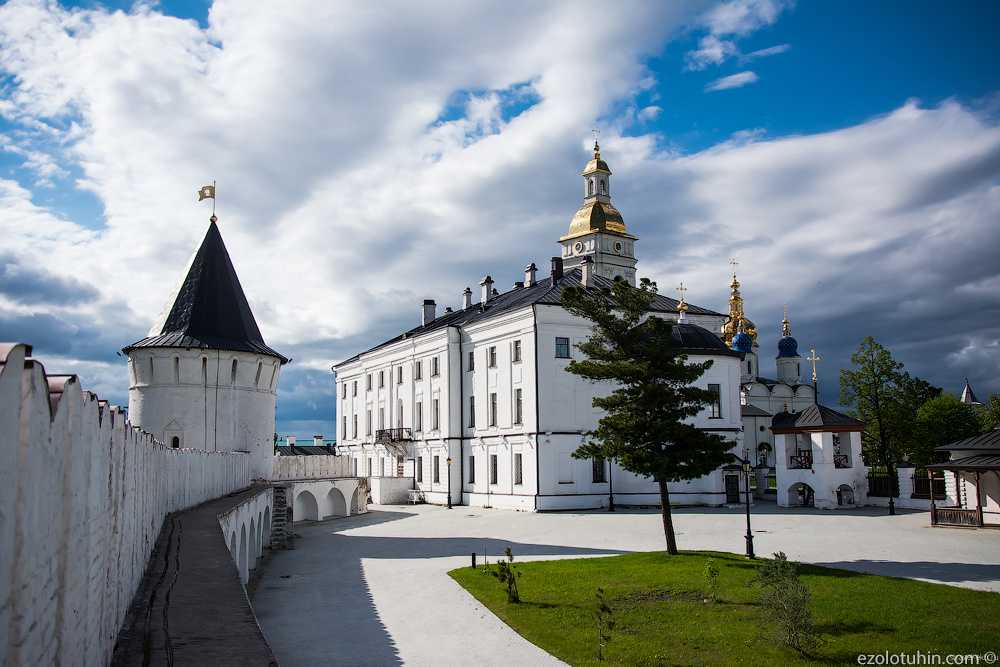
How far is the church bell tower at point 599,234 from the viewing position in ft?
239

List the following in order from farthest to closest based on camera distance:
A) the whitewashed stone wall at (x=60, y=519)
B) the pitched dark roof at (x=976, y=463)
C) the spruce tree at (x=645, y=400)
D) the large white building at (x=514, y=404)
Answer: the large white building at (x=514, y=404) → the pitched dark roof at (x=976, y=463) → the spruce tree at (x=645, y=400) → the whitewashed stone wall at (x=60, y=519)

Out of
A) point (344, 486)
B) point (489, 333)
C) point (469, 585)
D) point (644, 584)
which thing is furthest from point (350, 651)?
point (489, 333)

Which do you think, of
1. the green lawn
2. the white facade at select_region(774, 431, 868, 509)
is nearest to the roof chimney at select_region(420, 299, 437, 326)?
the white facade at select_region(774, 431, 868, 509)

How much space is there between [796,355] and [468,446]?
43125 mm

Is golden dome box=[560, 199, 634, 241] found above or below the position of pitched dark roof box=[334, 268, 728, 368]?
above

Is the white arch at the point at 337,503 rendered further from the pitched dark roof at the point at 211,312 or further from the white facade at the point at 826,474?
the white facade at the point at 826,474

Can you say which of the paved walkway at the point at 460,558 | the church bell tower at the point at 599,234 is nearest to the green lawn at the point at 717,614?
the paved walkway at the point at 460,558

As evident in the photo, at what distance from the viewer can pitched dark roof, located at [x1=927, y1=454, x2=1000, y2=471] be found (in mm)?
27305

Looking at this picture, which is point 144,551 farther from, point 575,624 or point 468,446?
point 468,446

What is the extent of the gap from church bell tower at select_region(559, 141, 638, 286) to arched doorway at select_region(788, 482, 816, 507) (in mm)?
33937

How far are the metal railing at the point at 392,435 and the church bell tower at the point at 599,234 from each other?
27.3 meters

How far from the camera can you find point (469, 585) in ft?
61.9

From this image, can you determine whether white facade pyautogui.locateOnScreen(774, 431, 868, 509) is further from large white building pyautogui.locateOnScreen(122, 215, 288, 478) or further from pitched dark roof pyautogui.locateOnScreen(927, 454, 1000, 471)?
large white building pyautogui.locateOnScreen(122, 215, 288, 478)

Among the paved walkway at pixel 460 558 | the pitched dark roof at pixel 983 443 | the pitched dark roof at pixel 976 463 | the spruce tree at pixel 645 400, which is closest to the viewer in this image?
the paved walkway at pixel 460 558
